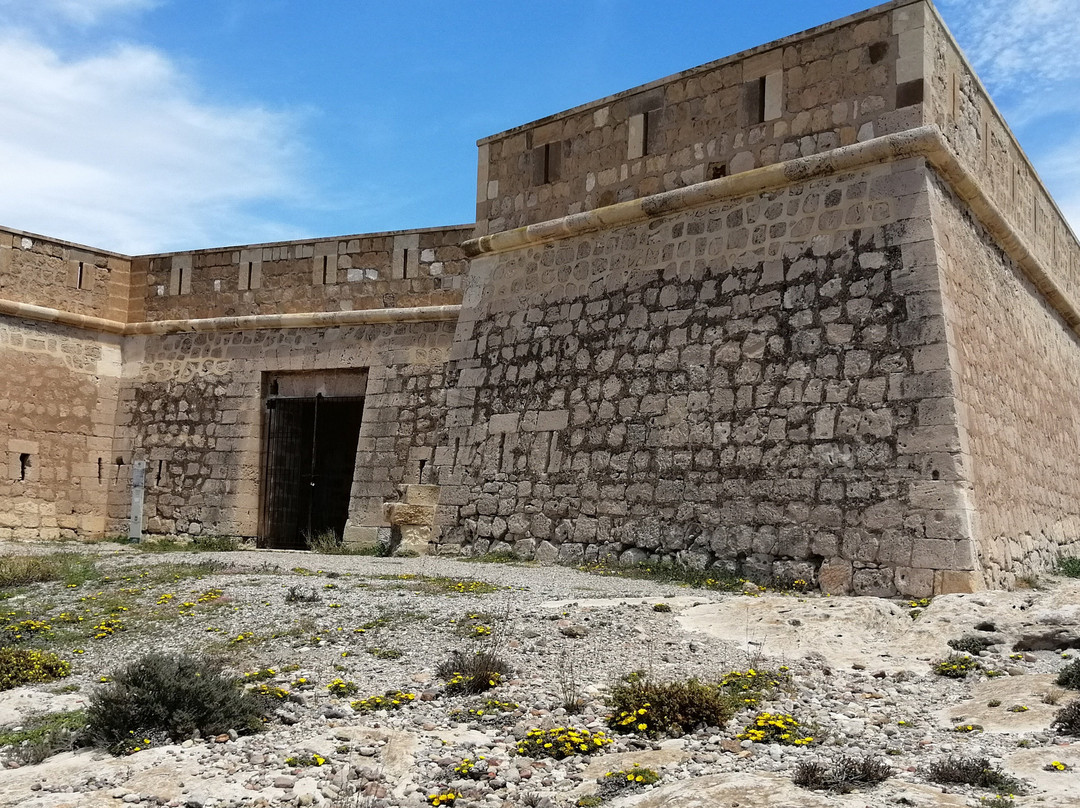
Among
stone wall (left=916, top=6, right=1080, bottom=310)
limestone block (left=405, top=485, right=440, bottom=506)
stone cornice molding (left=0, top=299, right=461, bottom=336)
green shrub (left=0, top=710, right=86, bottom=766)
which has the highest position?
stone wall (left=916, top=6, right=1080, bottom=310)

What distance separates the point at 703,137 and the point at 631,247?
1230 mm

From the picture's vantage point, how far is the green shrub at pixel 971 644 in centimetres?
575

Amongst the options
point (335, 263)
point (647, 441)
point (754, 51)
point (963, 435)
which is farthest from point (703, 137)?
point (335, 263)

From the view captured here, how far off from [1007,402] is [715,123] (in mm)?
3710

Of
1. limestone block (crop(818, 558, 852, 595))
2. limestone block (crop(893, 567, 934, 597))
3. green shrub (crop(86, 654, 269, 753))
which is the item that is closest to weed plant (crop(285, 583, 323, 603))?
green shrub (crop(86, 654, 269, 753))

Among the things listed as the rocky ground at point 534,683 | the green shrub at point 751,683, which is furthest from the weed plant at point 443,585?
the green shrub at point 751,683

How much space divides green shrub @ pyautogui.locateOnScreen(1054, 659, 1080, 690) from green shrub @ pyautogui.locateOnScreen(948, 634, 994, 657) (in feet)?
2.49

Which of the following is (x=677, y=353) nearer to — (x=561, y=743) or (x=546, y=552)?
(x=546, y=552)

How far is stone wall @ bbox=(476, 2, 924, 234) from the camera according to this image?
8.46 metres

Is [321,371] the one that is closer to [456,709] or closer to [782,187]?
[782,187]

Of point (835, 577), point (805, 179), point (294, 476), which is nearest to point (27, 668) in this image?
point (835, 577)

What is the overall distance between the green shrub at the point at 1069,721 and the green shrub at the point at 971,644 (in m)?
1.40

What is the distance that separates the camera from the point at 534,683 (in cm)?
518

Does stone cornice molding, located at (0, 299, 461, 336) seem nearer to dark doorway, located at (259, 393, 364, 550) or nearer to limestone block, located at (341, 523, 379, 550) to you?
dark doorway, located at (259, 393, 364, 550)
